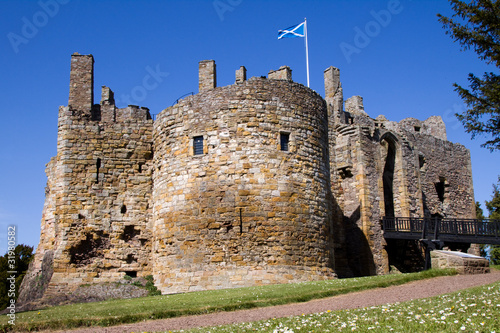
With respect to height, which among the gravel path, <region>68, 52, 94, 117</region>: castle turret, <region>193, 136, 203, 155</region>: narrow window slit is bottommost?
the gravel path

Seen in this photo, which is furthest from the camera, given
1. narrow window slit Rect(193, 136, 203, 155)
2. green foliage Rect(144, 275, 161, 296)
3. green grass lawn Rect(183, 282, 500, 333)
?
narrow window slit Rect(193, 136, 203, 155)

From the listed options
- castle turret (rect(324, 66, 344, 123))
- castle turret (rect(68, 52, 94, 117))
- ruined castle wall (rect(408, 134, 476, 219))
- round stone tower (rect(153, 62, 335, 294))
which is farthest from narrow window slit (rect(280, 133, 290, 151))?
ruined castle wall (rect(408, 134, 476, 219))

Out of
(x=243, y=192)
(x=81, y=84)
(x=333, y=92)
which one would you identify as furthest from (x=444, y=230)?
(x=81, y=84)

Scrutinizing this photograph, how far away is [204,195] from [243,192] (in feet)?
4.60

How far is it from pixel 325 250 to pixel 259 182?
11.7ft

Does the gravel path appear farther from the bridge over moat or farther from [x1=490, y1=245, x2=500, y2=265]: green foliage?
[x1=490, y1=245, x2=500, y2=265]: green foliage

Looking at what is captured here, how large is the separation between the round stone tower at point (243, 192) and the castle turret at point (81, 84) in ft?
12.5

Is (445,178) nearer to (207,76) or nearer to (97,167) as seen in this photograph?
(207,76)

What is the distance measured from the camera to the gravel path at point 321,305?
12.3 meters

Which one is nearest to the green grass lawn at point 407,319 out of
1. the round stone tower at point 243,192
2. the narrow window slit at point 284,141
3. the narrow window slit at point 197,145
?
the round stone tower at point 243,192

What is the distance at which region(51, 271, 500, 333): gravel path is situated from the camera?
12289mm

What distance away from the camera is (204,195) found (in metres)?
19.7

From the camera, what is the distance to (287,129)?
2053cm

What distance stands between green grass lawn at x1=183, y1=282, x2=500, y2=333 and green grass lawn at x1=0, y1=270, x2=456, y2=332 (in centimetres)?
240
